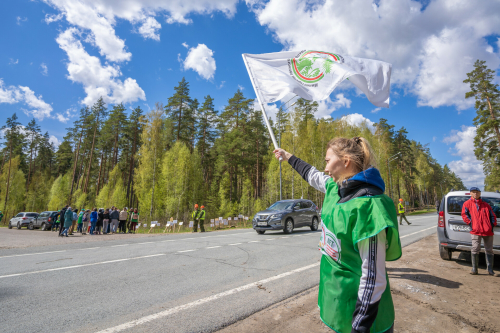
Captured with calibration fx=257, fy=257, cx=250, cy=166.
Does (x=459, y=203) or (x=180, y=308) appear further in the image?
(x=459, y=203)

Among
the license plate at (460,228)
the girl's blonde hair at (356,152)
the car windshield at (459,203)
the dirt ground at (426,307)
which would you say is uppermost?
the girl's blonde hair at (356,152)

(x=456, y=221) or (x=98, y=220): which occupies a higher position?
(x=456, y=221)

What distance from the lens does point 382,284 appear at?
1.39m

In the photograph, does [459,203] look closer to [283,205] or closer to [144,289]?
[144,289]

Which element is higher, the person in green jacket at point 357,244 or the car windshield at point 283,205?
the car windshield at point 283,205

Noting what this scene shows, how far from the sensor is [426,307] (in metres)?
3.96

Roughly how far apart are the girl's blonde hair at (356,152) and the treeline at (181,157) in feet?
74.4

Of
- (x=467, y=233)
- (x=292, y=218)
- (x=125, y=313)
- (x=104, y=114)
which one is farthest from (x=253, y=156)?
(x=125, y=313)

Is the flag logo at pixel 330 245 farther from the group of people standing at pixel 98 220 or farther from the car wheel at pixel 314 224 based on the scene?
the group of people standing at pixel 98 220

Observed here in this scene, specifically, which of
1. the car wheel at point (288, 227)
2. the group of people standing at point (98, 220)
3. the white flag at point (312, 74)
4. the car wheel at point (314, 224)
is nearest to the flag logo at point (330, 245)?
the white flag at point (312, 74)

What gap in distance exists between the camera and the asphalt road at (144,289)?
345 centimetres

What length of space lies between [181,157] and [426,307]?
3270 cm

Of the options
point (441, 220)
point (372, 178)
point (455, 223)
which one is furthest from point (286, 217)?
point (372, 178)

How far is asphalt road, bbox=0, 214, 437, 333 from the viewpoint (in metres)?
3.45
